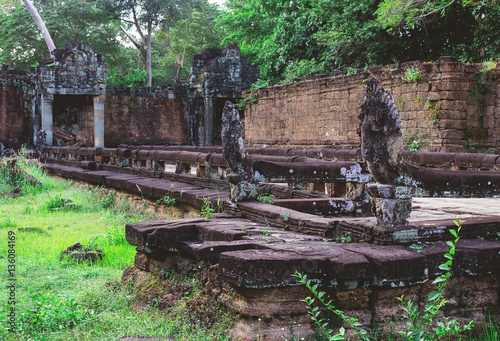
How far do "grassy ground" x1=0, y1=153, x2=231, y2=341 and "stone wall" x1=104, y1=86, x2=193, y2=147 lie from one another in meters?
17.5

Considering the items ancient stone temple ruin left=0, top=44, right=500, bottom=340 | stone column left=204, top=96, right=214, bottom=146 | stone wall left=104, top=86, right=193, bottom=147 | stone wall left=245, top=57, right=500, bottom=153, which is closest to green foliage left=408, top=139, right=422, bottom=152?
stone wall left=245, top=57, right=500, bottom=153

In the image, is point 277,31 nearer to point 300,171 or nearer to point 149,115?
point 149,115

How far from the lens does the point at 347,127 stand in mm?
15250

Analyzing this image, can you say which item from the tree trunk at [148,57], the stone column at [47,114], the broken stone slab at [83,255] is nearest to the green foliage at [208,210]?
the broken stone slab at [83,255]

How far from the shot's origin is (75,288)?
15.3 feet

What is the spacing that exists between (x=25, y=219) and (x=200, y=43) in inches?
1271

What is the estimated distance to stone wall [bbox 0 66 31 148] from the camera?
24.5 metres

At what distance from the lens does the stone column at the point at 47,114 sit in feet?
75.3

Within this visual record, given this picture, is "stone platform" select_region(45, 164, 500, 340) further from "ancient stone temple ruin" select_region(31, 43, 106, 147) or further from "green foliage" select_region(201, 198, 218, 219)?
"ancient stone temple ruin" select_region(31, 43, 106, 147)

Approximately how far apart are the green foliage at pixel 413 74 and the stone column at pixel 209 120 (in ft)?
45.1

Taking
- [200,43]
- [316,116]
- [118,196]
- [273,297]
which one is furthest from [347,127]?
[200,43]

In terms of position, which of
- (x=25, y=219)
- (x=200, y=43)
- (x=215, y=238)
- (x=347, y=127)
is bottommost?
(x=25, y=219)

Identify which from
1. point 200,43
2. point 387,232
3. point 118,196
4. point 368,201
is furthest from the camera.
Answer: point 200,43

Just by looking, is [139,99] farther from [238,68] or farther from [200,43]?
[200,43]
